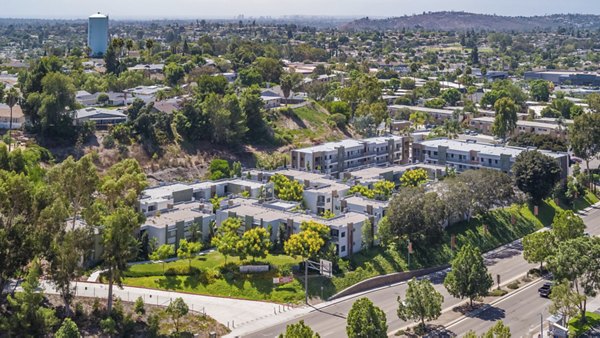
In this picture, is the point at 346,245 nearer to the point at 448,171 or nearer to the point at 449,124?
the point at 448,171

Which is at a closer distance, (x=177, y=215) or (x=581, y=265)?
(x=581, y=265)

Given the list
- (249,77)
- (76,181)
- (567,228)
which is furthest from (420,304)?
(249,77)

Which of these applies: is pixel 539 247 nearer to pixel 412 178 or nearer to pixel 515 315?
pixel 515 315

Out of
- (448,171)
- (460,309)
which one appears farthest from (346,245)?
(448,171)

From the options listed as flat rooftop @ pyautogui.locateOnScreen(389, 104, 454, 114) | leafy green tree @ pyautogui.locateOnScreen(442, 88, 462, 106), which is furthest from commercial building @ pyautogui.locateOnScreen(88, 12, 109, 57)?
leafy green tree @ pyautogui.locateOnScreen(442, 88, 462, 106)

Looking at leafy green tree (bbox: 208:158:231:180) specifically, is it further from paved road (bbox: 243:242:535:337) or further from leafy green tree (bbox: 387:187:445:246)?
paved road (bbox: 243:242:535:337)

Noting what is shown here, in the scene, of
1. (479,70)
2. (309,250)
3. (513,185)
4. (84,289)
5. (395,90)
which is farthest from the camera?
(479,70)

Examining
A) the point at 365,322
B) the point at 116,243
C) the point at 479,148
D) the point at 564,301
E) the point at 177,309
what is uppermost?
the point at 479,148

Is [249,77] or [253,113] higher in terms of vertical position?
[249,77]
